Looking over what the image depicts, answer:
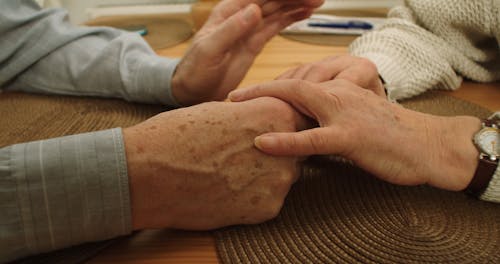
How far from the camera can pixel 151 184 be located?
0.38 metres

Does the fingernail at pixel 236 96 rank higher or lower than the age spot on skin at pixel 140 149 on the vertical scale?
higher

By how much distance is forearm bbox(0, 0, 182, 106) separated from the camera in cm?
70

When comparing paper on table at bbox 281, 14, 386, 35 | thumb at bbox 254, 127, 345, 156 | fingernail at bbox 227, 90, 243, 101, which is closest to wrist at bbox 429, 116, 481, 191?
thumb at bbox 254, 127, 345, 156

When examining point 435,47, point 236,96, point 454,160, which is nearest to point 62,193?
point 236,96

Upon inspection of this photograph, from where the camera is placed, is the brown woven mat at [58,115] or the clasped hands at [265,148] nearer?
the clasped hands at [265,148]

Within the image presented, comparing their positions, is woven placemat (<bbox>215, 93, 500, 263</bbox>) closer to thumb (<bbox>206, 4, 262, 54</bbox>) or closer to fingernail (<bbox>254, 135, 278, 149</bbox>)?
fingernail (<bbox>254, 135, 278, 149</bbox>)

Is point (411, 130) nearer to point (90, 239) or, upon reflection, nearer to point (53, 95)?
point (90, 239)

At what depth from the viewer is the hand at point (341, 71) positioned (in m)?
0.57

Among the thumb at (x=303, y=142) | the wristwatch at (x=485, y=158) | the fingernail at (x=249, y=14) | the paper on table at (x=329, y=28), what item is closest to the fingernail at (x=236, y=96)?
the thumb at (x=303, y=142)

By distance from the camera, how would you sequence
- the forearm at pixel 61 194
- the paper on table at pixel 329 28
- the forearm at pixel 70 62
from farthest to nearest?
the paper on table at pixel 329 28 < the forearm at pixel 70 62 < the forearm at pixel 61 194

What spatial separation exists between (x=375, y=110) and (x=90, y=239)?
0.37 m

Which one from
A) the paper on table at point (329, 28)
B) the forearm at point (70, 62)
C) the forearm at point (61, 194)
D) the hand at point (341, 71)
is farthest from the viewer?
the paper on table at point (329, 28)

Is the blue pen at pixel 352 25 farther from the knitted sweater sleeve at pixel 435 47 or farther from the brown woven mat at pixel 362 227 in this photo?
the brown woven mat at pixel 362 227

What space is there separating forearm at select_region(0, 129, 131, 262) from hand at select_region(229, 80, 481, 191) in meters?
0.17
